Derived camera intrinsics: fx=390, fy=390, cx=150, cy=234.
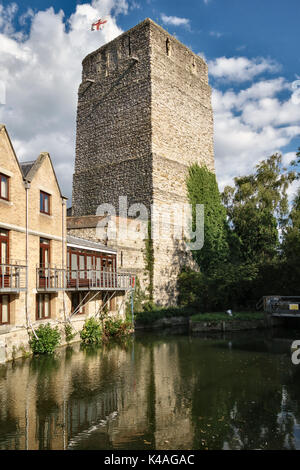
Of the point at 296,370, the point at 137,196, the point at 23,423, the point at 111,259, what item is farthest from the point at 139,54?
the point at 23,423

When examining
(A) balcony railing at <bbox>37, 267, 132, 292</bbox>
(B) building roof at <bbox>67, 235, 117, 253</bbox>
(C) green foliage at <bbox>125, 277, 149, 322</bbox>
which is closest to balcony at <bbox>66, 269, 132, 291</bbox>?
(A) balcony railing at <bbox>37, 267, 132, 292</bbox>

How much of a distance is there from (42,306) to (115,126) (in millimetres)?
17687

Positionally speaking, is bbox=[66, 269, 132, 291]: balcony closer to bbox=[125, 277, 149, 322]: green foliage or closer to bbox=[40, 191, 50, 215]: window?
bbox=[125, 277, 149, 322]: green foliage

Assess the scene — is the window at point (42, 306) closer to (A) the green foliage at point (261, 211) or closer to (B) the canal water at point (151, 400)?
(B) the canal water at point (151, 400)

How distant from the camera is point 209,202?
104 ft

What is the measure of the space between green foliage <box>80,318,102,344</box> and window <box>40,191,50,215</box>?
5.78m

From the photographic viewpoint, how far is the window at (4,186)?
1482 centimetres

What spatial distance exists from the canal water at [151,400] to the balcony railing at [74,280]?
2.78m

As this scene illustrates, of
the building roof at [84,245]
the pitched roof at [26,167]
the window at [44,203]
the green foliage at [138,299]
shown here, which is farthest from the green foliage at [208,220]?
the pitched roof at [26,167]

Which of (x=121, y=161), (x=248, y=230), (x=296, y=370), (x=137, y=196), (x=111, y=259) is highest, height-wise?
(x=121, y=161)

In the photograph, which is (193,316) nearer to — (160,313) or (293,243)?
(160,313)

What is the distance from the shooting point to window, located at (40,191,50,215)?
1736 cm

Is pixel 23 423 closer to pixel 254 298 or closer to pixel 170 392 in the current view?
pixel 170 392
